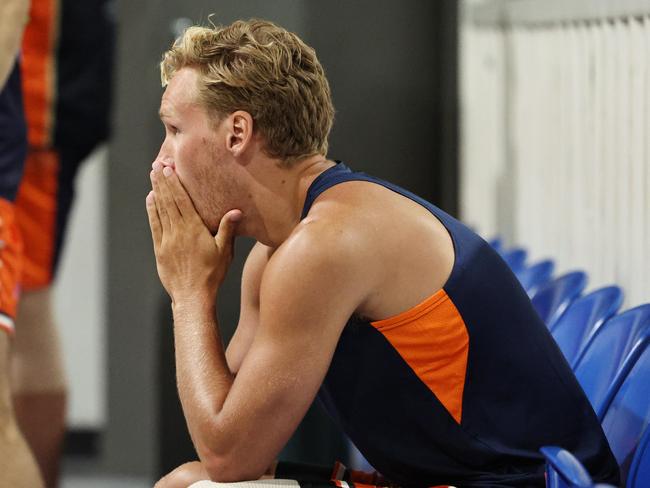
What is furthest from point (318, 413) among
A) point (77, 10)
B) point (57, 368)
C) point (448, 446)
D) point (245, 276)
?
point (448, 446)

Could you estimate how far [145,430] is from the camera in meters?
3.51

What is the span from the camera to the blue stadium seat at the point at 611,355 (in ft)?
5.18

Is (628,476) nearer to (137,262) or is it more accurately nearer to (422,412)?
(422,412)

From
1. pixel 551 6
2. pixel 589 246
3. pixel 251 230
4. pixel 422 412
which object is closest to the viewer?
pixel 422 412

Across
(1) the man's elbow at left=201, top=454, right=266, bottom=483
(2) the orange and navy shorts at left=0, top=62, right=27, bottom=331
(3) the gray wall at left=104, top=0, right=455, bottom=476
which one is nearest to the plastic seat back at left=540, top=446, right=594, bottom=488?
(1) the man's elbow at left=201, top=454, right=266, bottom=483

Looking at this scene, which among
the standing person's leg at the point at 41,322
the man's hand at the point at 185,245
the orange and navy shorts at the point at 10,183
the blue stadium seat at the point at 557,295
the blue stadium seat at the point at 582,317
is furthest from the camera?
the standing person's leg at the point at 41,322

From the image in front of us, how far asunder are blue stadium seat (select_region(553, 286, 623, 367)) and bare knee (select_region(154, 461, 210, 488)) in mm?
628

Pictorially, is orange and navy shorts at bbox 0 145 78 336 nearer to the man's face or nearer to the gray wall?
the gray wall

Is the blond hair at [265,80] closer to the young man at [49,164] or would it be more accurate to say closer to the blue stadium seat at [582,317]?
the blue stadium seat at [582,317]

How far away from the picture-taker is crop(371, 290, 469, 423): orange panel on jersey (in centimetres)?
143

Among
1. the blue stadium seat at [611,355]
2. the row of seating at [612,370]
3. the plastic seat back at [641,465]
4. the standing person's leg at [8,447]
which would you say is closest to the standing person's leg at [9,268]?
the standing person's leg at [8,447]

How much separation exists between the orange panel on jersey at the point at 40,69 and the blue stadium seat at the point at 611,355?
84.0 inches

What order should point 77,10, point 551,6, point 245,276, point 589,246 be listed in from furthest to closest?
point 77,10 < point 551,6 < point 589,246 < point 245,276

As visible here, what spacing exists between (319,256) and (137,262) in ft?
7.22
